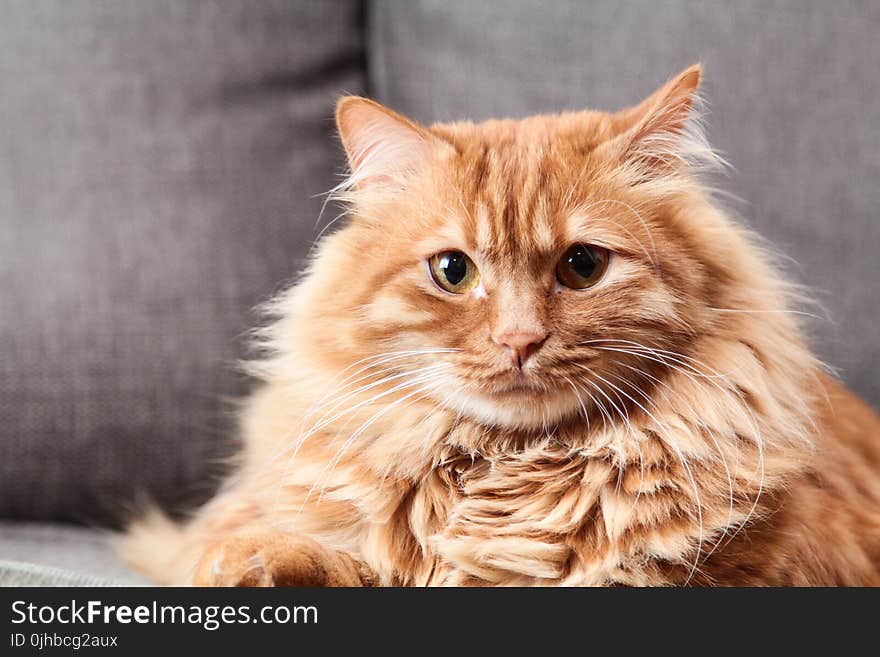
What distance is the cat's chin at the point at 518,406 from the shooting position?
1.08m

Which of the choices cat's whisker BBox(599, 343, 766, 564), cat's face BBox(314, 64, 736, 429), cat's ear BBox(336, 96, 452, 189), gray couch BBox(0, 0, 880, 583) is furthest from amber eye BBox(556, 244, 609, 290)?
gray couch BBox(0, 0, 880, 583)

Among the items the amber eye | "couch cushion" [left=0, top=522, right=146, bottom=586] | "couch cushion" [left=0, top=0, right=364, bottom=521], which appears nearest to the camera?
the amber eye

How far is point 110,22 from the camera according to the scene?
68.1 inches

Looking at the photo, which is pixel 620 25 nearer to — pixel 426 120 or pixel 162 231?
pixel 426 120

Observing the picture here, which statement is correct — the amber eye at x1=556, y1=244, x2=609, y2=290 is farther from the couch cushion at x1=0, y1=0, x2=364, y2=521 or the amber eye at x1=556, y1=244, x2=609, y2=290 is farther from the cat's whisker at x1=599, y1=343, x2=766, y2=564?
the couch cushion at x1=0, y1=0, x2=364, y2=521

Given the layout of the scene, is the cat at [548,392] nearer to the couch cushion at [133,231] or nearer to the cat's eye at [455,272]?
the cat's eye at [455,272]

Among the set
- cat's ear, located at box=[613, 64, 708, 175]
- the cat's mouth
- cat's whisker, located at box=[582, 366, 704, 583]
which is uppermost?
cat's ear, located at box=[613, 64, 708, 175]

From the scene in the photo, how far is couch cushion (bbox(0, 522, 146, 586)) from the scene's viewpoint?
1.42 m

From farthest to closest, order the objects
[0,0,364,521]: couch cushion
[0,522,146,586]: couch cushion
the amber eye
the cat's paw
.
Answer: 1. [0,0,364,521]: couch cushion
2. [0,522,146,586]: couch cushion
3. the amber eye
4. the cat's paw

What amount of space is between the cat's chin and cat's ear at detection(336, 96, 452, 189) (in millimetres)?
364

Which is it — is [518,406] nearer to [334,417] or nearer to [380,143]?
[334,417]

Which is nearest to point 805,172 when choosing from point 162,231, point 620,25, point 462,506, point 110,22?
point 620,25

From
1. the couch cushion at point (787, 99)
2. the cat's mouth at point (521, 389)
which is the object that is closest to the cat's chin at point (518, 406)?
the cat's mouth at point (521, 389)

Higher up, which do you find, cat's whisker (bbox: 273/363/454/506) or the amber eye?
the amber eye
